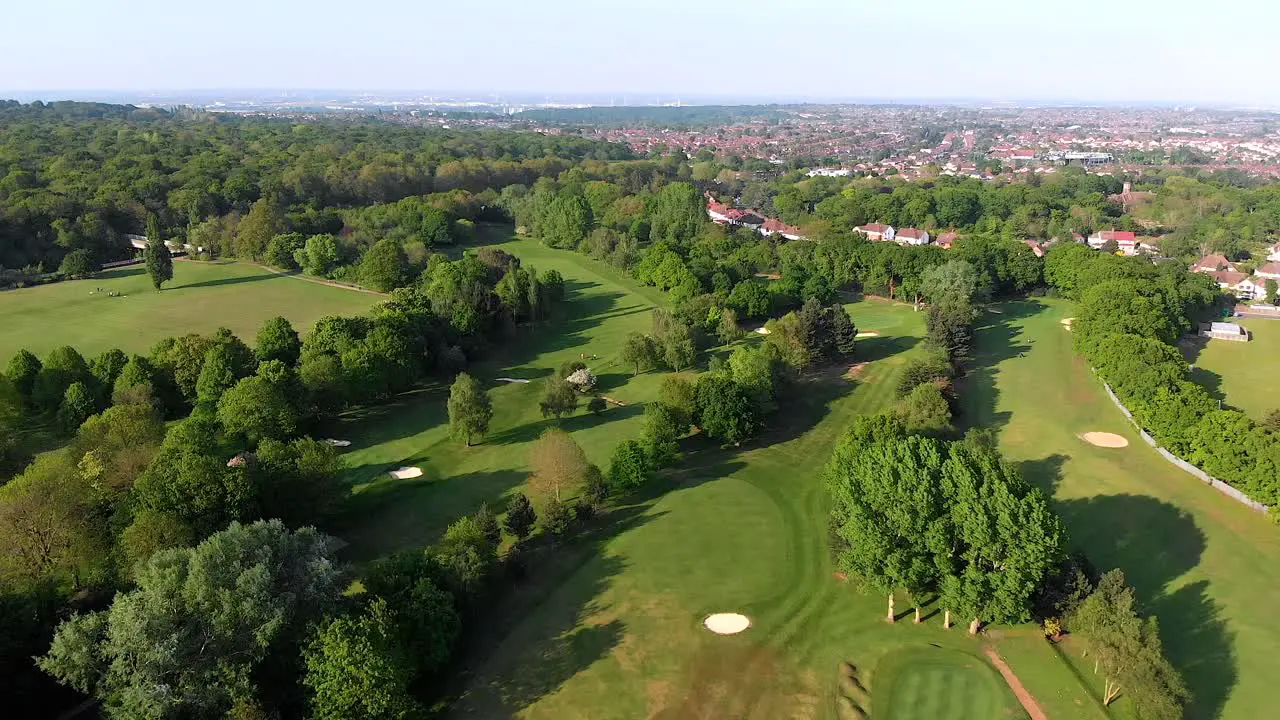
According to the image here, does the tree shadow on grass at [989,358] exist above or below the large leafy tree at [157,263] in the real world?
below

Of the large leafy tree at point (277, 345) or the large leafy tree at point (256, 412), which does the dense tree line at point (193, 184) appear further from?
the large leafy tree at point (256, 412)

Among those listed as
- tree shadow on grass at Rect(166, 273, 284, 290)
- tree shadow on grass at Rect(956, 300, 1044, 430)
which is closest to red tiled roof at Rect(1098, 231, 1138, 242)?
tree shadow on grass at Rect(956, 300, 1044, 430)

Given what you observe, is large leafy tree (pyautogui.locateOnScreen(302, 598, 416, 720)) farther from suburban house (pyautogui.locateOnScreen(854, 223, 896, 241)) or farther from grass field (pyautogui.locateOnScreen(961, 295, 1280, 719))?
suburban house (pyautogui.locateOnScreen(854, 223, 896, 241))

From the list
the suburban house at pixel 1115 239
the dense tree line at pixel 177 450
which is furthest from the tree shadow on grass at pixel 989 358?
the suburban house at pixel 1115 239

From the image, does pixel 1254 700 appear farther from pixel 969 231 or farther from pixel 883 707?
pixel 969 231

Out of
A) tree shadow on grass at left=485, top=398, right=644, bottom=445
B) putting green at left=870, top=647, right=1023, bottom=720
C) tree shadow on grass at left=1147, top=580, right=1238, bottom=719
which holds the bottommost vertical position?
tree shadow on grass at left=1147, top=580, right=1238, bottom=719

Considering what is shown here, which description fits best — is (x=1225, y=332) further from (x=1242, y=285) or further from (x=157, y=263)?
(x=157, y=263)

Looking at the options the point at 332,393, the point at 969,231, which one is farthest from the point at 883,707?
the point at 969,231
